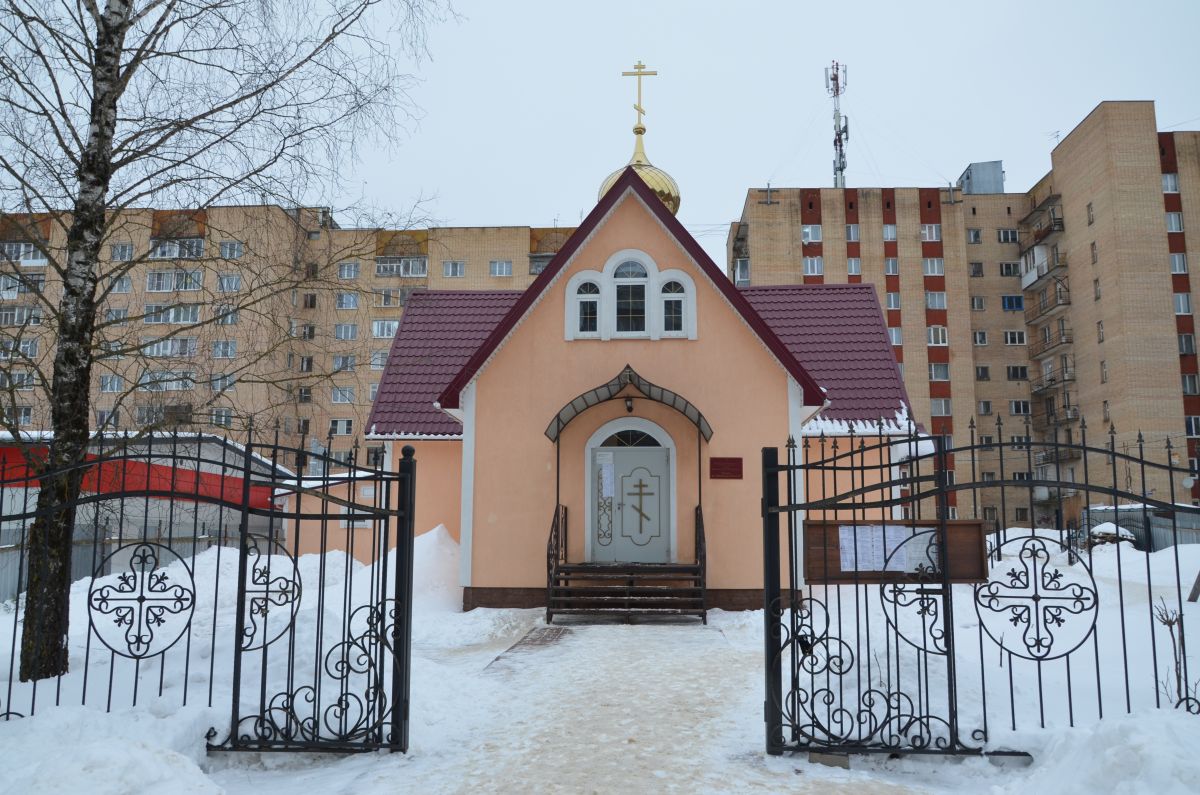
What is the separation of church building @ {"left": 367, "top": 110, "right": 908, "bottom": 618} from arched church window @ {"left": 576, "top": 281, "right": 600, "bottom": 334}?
2cm

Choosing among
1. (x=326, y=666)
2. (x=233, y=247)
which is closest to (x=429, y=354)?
(x=233, y=247)

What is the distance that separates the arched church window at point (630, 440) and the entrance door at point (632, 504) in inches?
0.6

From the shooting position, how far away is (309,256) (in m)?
8.38

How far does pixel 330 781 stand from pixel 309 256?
4876 millimetres

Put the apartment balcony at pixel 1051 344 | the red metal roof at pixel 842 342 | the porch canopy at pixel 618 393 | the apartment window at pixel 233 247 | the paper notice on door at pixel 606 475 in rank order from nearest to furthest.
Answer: the apartment window at pixel 233 247 → the porch canopy at pixel 618 393 → the paper notice on door at pixel 606 475 → the red metal roof at pixel 842 342 → the apartment balcony at pixel 1051 344

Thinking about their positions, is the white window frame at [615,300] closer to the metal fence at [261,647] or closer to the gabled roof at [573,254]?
the gabled roof at [573,254]

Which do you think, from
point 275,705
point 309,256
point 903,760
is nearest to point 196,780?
point 275,705

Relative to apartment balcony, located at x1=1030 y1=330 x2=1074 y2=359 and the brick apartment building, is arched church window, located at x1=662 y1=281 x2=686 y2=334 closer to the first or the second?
the brick apartment building

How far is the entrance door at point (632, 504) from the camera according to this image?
13.9 meters

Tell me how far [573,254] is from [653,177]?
4552mm

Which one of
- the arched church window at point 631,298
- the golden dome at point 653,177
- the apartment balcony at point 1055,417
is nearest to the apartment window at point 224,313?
the arched church window at point 631,298

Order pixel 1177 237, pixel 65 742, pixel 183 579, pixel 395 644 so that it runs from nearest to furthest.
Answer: pixel 65 742 → pixel 395 644 → pixel 183 579 → pixel 1177 237

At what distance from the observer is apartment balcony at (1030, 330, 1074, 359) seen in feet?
150

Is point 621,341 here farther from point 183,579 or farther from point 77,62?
point 77,62
